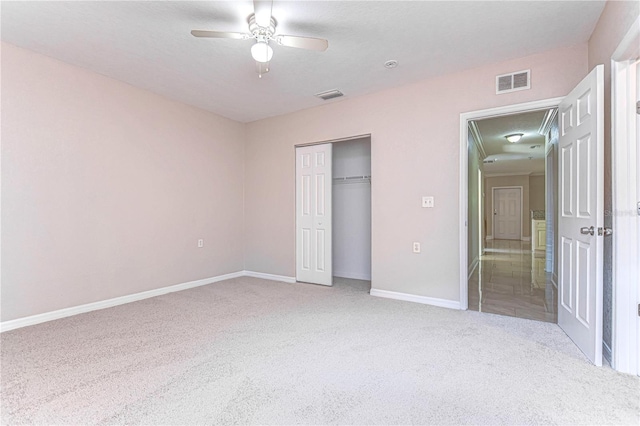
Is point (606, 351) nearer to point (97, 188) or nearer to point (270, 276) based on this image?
point (270, 276)

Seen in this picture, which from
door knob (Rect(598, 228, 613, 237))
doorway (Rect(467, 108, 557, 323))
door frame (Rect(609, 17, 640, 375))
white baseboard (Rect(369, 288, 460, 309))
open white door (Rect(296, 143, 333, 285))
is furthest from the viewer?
open white door (Rect(296, 143, 333, 285))

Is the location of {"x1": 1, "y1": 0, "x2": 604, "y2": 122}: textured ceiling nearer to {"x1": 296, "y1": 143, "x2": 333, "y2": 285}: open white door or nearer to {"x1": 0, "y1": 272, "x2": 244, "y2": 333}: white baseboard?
{"x1": 296, "y1": 143, "x2": 333, "y2": 285}: open white door

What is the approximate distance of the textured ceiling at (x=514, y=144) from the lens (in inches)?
185

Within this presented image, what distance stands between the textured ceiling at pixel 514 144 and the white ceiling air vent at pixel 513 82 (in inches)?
21.4

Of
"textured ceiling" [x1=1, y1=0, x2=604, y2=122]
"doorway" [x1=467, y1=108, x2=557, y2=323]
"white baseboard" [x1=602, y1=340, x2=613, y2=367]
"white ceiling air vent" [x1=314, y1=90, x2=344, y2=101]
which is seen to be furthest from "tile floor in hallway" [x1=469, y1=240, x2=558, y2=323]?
"white ceiling air vent" [x1=314, y1=90, x2=344, y2=101]

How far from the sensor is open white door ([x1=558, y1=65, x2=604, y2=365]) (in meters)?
2.04

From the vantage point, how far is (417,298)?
356 centimetres

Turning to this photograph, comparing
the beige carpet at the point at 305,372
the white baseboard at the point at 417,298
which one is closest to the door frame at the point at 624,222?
the beige carpet at the point at 305,372

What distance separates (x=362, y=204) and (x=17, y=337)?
4.10 meters

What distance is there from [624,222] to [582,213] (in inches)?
13.4

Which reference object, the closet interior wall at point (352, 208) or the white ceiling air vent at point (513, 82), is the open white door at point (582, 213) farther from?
the closet interior wall at point (352, 208)

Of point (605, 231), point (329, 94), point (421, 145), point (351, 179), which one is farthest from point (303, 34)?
point (605, 231)

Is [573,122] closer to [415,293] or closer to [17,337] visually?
[415,293]

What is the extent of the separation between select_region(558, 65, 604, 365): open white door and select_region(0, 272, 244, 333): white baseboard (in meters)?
4.23
